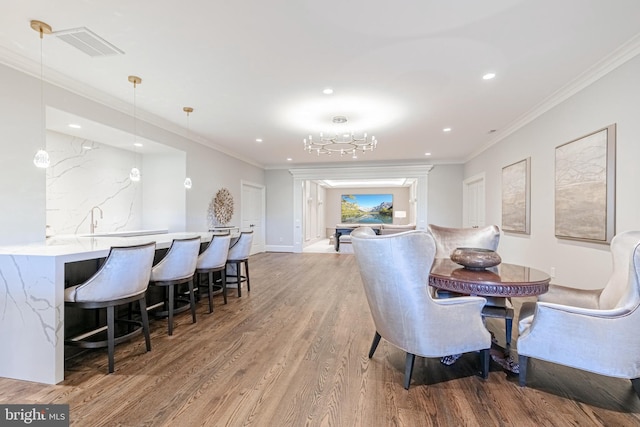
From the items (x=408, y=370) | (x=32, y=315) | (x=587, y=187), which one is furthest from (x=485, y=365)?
(x=32, y=315)

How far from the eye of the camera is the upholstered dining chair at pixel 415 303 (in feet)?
5.95

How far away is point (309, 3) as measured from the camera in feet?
6.93

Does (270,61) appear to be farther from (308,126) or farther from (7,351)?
(7,351)

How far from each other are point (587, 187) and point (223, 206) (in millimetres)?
6029

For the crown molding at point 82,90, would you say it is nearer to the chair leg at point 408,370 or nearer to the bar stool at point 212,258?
the bar stool at point 212,258

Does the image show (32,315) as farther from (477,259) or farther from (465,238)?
(465,238)

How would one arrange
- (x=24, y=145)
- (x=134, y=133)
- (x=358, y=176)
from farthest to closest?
(x=358, y=176)
(x=134, y=133)
(x=24, y=145)

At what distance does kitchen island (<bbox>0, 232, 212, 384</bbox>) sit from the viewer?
6.65 feet

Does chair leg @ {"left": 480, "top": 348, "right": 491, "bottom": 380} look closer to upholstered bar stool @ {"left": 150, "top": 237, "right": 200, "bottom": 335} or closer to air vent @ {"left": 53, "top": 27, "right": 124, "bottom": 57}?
upholstered bar stool @ {"left": 150, "top": 237, "right": 200, "bottom": 335}

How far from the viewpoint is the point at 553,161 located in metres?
3.81

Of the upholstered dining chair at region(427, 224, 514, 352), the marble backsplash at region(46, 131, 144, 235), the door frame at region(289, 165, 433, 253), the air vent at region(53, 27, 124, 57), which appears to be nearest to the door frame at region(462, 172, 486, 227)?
the door frame at region(289, 165, 433, 253)

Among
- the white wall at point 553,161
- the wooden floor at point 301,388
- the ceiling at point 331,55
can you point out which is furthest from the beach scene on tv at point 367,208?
the wooden floor at point 301,388

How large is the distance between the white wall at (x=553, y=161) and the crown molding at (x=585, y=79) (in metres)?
0.06

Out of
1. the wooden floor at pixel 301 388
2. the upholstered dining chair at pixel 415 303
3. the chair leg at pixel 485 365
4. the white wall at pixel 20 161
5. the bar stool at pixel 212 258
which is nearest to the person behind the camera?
the wooden floor at pixel 301 388
